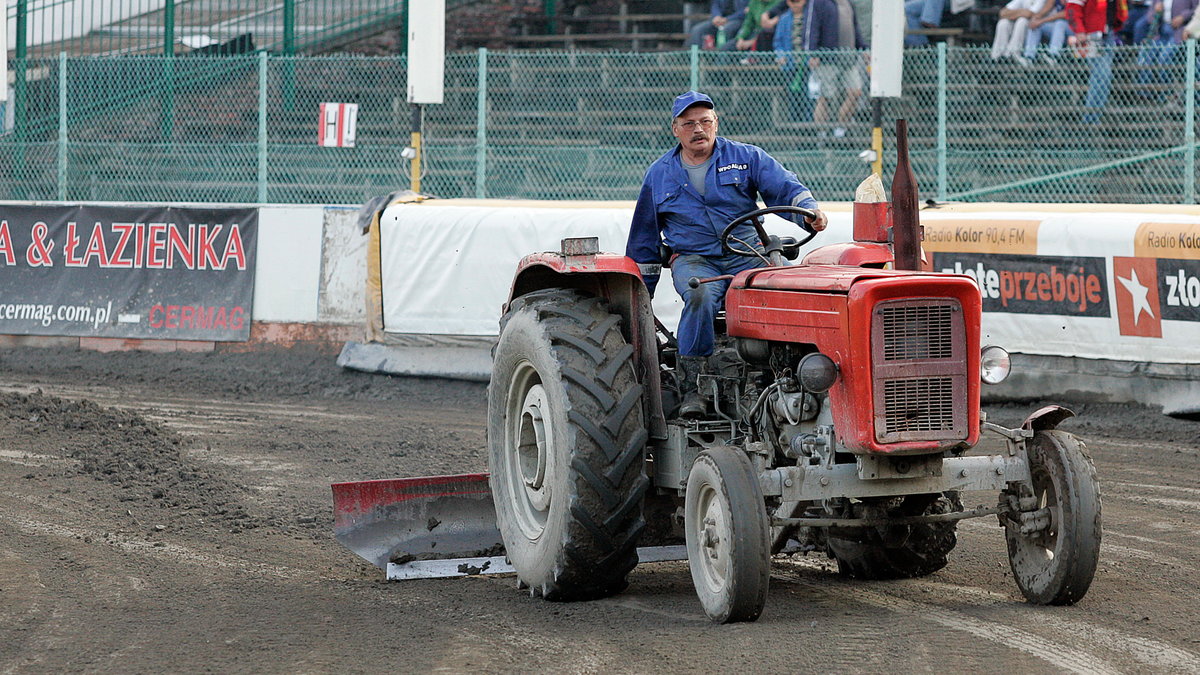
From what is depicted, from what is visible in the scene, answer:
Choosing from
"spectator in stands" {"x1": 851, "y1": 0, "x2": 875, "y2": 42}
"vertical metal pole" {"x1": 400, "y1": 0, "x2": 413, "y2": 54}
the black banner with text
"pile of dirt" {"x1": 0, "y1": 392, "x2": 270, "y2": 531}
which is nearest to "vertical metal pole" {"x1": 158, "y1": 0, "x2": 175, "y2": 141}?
the black banner with text

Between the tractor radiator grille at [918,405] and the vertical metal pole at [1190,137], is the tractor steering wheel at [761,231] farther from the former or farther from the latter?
the vertical metal pole at [1190,137]

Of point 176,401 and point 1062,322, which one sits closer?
point 1062,322

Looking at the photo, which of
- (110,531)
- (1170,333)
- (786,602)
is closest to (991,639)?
(786,602)

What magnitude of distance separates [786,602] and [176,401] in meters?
7.49

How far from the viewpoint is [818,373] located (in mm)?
5172

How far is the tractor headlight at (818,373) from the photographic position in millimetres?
5172

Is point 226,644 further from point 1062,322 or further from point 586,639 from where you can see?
point 1062,322

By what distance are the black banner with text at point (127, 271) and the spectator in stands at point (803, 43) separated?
5.23 m

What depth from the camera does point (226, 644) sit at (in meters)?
5.35

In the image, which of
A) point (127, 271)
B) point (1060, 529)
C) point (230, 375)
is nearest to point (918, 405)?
point (1060, 529)

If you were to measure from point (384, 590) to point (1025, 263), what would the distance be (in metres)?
6.13

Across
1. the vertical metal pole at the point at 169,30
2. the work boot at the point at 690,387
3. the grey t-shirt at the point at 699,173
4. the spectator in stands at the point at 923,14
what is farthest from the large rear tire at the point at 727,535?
the vertical metal pole at the point at 169,30

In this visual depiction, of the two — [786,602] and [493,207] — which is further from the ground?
[493,207]

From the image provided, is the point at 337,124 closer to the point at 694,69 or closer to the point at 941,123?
the point at 694,69
